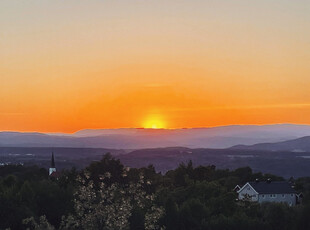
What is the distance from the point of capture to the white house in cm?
9038

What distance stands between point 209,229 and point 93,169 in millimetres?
32177

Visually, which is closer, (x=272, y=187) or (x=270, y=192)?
(x=270, y=192)

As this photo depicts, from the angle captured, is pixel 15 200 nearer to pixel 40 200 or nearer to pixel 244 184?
pixel 40 200

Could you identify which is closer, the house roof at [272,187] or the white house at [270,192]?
the white house at [270,192]

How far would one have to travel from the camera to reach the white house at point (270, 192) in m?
90.4

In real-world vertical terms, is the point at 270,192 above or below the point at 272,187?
below

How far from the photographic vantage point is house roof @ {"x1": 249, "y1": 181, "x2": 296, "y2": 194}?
300 ft

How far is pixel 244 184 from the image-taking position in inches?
3812

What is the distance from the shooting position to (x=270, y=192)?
3627 inches

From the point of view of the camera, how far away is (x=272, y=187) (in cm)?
9300

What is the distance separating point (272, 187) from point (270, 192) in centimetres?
118

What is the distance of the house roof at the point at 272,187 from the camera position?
9143cm

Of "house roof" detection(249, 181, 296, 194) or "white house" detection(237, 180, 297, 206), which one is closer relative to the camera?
"white house" detection(237, 180, 297, 206)

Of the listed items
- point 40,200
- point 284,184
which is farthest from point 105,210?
point 284,184
